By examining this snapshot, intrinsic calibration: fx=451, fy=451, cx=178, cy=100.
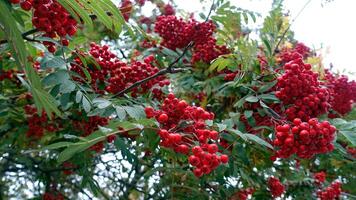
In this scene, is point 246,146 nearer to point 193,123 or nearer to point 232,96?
point 232,96

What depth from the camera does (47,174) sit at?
4.45 meters

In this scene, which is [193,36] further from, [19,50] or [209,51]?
[19,50]

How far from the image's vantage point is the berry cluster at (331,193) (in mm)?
4090

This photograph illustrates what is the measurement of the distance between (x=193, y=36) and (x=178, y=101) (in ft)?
5.57

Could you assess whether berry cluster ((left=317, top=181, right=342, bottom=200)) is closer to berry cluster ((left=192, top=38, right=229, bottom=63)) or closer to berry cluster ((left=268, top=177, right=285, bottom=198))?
berry cluster ((left=268, top=177, right=285, bottom=198))

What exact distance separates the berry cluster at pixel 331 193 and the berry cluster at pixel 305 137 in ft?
6.28

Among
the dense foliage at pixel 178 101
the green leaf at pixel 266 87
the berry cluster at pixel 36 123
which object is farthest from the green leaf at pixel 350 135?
the berry cluster at pixel 36 123

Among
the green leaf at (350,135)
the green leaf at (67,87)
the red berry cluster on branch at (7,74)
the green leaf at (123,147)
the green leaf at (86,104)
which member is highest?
the green leaf at (350,135)

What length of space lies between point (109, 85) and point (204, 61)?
3.43 ft

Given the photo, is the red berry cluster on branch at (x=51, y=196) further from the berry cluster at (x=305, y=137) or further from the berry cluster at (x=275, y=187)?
the berry cluster at (x=305, y=137)

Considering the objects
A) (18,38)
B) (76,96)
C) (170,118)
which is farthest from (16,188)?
(18,38)

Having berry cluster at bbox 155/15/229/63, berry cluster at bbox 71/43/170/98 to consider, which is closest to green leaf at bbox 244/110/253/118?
berry cluster at bbox 71/43/170/98

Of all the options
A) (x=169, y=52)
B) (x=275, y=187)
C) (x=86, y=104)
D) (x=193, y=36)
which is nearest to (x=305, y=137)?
(x=86, y=104)

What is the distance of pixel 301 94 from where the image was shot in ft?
8.56
